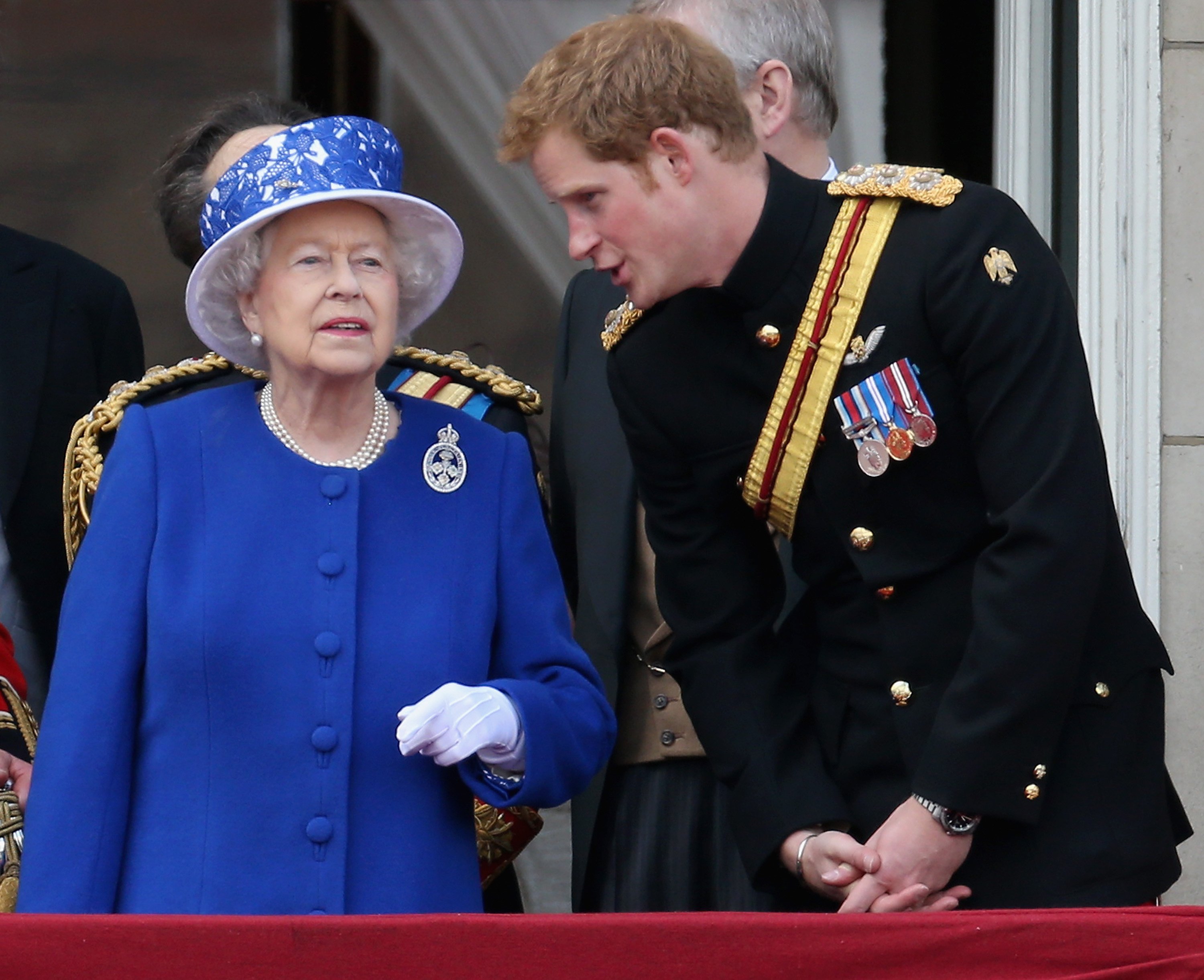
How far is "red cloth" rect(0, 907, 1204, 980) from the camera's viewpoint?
1.81 m

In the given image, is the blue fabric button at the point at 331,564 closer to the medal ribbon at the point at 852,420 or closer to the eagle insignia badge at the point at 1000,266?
the medal ribbon at the point at 852,420

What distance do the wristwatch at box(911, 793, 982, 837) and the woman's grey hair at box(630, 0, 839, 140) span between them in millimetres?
1249

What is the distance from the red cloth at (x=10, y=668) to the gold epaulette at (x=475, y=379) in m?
0.70

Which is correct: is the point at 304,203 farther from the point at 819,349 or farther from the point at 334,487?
the point at 819,349

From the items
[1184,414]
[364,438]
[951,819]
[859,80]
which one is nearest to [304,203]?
[364,438]

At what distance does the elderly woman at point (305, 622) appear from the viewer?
2.24 metres

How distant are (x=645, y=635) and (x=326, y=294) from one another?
823 mm

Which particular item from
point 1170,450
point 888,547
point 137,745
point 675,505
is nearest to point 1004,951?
point 888,547

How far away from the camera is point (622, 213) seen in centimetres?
235

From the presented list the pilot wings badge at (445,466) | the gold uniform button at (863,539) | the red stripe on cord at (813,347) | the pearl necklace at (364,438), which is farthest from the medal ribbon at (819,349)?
the pearl necklace at (364,438)

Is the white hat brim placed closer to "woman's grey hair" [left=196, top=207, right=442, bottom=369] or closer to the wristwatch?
"woman's grey hair" [left=196, top=207, right=442, bottom=369]

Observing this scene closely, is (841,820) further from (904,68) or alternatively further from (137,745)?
A: (904,68)

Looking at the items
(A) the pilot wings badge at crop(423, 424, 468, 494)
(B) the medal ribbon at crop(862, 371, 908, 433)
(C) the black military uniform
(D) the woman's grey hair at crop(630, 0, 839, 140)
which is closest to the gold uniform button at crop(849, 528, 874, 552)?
(C) the black military uniform

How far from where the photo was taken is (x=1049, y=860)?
2.27m
